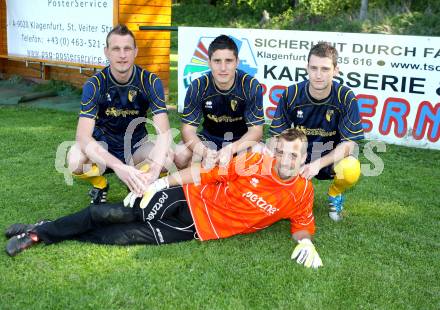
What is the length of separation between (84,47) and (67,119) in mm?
1780

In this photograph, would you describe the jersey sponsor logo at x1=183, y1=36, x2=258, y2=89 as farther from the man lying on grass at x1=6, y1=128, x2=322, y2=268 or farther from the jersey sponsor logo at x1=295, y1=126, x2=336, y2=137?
the man lying on grass at x1=6, y1=128, x2=322, y2=268

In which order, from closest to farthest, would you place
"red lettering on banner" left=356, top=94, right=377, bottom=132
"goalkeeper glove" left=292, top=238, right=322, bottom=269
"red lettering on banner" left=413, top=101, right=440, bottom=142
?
1. "goalkeeper glove" left=292, top=238, right=322, bottom=269
2. "red lettering on banner" left=413, top=101, right=440, bottom=142
3. "red lettering on banner" left=356, top=94, right=377, bottom=132

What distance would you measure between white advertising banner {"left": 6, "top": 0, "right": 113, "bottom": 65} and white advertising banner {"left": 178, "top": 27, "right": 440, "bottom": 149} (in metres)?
2.41

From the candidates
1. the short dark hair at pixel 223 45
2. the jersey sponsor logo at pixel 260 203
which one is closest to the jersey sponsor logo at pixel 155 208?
the jersey sponsor logo at pixel 260 203

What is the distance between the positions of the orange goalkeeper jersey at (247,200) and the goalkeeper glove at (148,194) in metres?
0.17

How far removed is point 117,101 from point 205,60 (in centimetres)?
385

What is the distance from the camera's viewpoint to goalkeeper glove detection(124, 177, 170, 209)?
12.0ft

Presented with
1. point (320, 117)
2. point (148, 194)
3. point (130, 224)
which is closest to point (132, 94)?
point (148, 194)

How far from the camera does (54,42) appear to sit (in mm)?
9711

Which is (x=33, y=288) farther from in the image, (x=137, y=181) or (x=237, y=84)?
(x=237, y=84)

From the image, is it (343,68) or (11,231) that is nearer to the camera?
(11,231)

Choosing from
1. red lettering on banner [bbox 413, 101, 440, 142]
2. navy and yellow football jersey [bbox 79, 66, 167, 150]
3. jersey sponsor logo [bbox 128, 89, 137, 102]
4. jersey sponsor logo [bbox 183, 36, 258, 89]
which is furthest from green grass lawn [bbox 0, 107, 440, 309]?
jersey sponsor logo [bbox 183, 36, 258, 89]

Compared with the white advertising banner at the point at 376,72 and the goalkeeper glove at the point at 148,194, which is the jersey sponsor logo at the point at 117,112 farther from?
the white advertising banner at the point at 376,72

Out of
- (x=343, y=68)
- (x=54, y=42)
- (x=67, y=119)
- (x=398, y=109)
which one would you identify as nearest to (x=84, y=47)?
(x=54, y=42)
